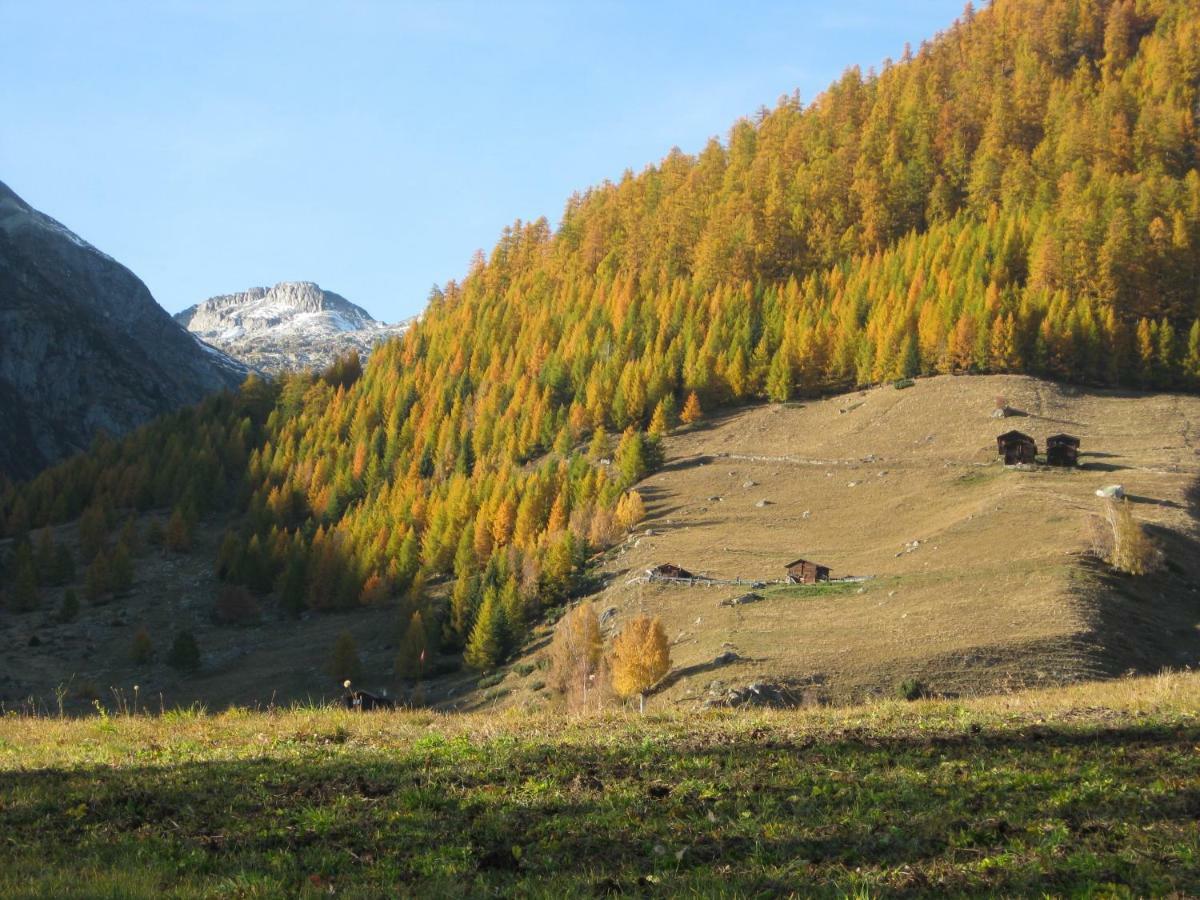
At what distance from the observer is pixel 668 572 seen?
73875 mm

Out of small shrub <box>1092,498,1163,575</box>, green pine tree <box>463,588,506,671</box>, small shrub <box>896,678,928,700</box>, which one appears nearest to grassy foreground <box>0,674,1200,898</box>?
small shrub <box>896,678,928,700</box>

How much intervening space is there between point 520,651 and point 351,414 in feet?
327

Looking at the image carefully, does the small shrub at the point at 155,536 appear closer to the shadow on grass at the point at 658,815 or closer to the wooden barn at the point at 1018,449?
the wooden barn at the point at 1018,449

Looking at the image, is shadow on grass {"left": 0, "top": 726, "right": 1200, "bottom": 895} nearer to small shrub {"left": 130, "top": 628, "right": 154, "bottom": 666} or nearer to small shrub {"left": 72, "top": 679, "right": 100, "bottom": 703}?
small shrub {"left": 72, "top": 679, "right": 100, "bottom": 703}

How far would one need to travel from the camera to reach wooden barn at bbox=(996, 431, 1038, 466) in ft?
271

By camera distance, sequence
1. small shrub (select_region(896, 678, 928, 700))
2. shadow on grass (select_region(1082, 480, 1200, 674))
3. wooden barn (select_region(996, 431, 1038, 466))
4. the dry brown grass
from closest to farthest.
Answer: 1. small shrub (select_region(896, 678, 928, 700))
2. shadow on grass (select_region(1082, 480, 1200, 674))
3. the dry brown grass
4. wooden barn (select_region(996, 431, 1038, 466))

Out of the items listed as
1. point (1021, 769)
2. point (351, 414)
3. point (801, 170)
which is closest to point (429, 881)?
point (1021, 769)

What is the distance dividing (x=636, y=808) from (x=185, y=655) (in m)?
88.6

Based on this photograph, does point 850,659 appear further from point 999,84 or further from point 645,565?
point 999,84

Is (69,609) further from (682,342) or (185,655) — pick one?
(682,342)

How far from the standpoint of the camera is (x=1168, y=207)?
13600cm

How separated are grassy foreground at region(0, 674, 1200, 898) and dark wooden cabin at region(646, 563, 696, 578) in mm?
57066

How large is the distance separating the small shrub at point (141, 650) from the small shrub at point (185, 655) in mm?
1826

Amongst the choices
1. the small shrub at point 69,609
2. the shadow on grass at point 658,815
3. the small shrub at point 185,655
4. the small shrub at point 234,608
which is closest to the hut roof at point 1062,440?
the small shrub at point 185,655
